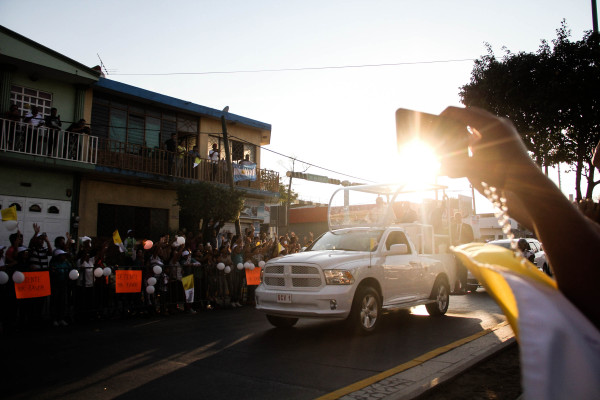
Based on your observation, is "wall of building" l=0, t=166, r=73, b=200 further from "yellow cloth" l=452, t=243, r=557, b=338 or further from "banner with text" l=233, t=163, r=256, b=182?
"yellow cloth" l=452, t=243, r=557, b=338

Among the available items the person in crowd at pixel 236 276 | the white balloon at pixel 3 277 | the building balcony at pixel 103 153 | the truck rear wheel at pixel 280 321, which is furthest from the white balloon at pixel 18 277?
the building balcony at pixel 103 153

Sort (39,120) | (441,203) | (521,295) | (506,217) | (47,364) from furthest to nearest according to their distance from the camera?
(39,120), (441,203), (47,364), (506,217), (521,295)

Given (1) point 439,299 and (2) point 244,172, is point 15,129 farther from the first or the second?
(1) point 439,299

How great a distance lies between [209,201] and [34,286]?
9551 millimetres

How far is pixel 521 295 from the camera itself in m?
1.09

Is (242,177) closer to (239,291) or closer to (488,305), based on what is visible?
(239,291)

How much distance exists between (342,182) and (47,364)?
26.4 meters

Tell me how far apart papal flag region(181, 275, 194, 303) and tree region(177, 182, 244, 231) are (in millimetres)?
6873

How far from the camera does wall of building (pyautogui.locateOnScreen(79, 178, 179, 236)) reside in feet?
59.5

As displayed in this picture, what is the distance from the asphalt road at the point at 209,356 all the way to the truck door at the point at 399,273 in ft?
1.99

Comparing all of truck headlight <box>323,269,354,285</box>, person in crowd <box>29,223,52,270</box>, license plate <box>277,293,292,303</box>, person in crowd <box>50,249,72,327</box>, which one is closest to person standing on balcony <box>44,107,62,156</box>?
person in crowd <box>29,223,52,270</box>

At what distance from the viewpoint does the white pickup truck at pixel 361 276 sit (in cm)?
795

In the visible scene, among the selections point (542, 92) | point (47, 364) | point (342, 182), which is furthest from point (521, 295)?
point (342, 182)

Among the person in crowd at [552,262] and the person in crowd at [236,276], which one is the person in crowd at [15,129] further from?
the person in crowd at [552,262]
